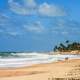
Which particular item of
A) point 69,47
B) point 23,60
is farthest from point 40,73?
point 69,47

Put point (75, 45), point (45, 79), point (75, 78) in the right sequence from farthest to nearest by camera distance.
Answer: point (75, 45) < point (45, 79) < point (75, 78)

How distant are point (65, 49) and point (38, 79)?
136 metres

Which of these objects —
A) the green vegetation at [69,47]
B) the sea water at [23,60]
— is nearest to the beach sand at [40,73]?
the sea water at [23,60]

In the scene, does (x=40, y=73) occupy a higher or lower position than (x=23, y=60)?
lower

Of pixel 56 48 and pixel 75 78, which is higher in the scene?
pixel 56 48

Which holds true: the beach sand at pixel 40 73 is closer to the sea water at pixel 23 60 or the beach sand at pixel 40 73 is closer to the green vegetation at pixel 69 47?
the sea water at pixel 23 60

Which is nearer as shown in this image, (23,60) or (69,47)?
(23,60)

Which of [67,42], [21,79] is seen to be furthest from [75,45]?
[21,79]

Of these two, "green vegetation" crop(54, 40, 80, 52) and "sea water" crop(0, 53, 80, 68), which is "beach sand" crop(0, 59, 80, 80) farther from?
"green vegetation" crop(54, 40, 80, 52)

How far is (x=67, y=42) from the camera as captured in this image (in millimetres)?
150000

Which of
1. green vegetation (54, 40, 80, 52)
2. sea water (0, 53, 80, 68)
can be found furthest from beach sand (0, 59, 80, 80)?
green vegetation (54, 40, 80, 52)

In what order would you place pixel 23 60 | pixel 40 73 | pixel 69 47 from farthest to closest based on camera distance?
1. pixel 69 47
2. pixel 23 60
3. pixel 40 73

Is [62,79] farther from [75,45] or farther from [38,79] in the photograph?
[75,45]

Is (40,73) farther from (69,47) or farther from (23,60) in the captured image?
(69,47)
